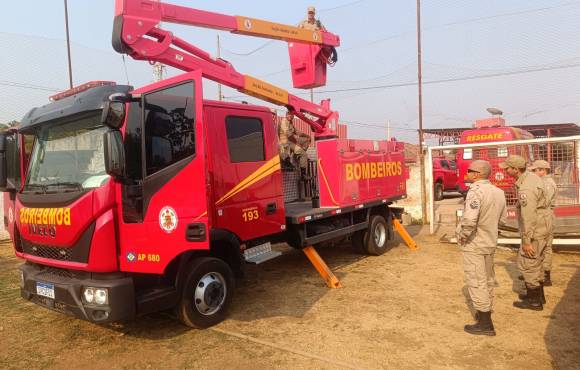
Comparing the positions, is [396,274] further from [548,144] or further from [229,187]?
[548,144]

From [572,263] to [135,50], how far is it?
7385 millimetres

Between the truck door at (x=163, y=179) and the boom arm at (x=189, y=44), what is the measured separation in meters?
0.89

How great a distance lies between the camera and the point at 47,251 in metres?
4.11

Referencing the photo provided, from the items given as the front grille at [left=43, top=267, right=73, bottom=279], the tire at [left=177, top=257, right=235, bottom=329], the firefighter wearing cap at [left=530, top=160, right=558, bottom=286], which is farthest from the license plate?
the firefighter wearing cap at [left=530, top=160, right=558, bottom=286]

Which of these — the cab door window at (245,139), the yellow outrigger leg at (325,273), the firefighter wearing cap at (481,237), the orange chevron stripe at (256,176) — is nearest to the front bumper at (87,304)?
the orange chevron stripe at (256,176)

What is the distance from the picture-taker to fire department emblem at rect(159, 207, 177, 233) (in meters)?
3.85

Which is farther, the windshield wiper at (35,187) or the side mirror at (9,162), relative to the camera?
the side mirror at (9,162)

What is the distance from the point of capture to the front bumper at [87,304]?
12.0 ft

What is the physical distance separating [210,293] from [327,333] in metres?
1.33

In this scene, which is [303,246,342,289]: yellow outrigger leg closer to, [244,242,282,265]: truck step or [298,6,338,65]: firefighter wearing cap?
[244,242,282,265]: truck step

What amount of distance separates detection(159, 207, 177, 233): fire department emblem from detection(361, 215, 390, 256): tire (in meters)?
4.69

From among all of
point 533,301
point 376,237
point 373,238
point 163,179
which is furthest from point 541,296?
point 163,179

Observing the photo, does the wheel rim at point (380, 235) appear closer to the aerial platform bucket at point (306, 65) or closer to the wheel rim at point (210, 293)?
the aerial platform bucket at point (306, 65)

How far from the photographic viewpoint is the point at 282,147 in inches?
267
